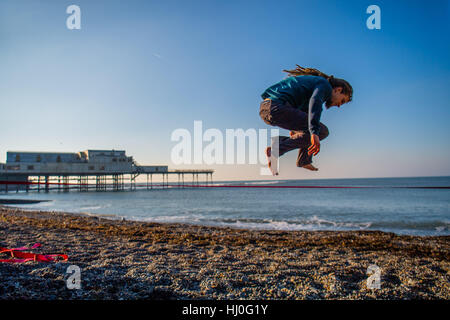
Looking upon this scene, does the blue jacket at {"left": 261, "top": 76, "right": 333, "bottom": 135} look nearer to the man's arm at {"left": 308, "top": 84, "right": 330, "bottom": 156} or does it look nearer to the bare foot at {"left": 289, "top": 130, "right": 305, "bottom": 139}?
the man's arm at {"left": 308, "top": 84, "right": 330, "bottom": 156}

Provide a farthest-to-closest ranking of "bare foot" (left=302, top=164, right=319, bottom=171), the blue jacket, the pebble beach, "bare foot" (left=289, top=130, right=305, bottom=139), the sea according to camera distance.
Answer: the sea
the pebble beach
"bare foot" (left=302, top=164, right=319, bottom=171)
"bare foot" (left=289, top=130, right=305, bottom=139)
the blue jacket

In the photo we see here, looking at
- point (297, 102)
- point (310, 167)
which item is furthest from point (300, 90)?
point (310, 167)

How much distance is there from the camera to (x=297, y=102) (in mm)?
2057

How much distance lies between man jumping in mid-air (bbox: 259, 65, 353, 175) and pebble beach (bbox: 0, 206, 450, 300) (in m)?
3.87

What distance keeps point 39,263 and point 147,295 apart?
9.63 feet

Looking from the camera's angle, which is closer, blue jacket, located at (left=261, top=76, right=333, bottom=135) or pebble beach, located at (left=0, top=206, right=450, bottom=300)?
blue jacket, located at (left=261, top=76, right=333, bottom=135)

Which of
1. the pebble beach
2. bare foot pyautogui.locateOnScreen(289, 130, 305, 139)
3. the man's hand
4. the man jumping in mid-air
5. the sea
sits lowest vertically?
the sea

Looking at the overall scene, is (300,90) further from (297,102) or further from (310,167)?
(310,167)

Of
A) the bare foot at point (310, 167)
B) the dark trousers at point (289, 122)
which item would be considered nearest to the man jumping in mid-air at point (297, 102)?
the dark trousers at point (289, 122)

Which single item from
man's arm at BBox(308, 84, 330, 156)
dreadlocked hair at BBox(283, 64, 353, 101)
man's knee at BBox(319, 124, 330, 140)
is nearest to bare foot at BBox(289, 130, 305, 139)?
man's knee at BBox(319, 124, 330, 140)

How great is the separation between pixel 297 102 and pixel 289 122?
0.55ft

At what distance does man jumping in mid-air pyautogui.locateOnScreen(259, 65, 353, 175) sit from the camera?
1.97 meters
